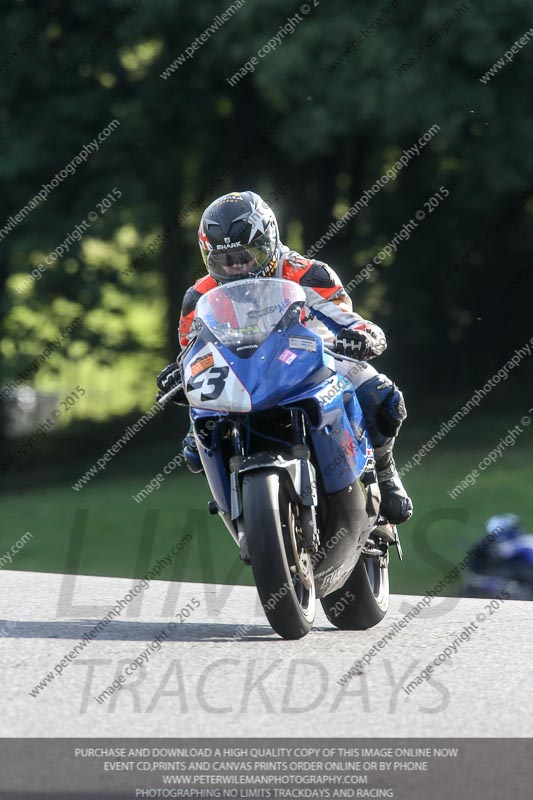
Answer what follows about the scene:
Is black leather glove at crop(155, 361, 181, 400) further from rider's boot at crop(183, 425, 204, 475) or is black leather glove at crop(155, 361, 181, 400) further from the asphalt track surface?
the asphalt track surface

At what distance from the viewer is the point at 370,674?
5066 mm

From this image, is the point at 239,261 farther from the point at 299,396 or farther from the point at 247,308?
the point at 299,396

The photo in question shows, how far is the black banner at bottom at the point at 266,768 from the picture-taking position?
3754mm

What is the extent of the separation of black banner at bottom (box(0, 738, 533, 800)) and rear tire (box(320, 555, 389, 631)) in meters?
2.06

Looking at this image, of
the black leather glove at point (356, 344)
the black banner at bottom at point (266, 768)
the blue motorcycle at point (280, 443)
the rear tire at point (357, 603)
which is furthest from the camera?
the rear tire at point (357, 603)

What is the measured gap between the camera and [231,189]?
22.1 m

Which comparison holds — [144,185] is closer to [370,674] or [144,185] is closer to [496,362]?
[496,362]

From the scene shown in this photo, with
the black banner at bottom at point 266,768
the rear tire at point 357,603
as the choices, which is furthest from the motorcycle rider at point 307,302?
the black banner at bottom at point 266,768

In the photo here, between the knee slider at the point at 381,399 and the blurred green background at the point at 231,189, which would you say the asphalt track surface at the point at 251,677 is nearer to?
the knee slider at the point at 381,399

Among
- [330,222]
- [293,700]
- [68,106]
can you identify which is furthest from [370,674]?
[330,222]

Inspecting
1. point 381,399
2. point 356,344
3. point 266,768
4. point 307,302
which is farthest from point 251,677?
point 307,302

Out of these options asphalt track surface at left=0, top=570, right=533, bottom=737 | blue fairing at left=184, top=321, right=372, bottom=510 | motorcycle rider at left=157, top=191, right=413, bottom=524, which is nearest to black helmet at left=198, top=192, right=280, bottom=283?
motorcycle rider at left=157, top=191, right=413, bottom=524

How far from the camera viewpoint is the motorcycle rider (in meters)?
5.71

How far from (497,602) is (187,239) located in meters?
16.3
